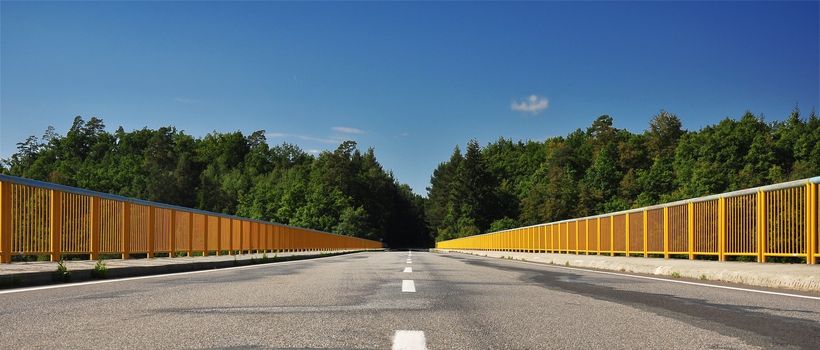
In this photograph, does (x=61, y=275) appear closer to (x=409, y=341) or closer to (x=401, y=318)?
(x=401, y=318)

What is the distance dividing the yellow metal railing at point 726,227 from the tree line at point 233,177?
118 meters

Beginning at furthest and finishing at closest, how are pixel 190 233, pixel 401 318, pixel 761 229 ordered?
pixel 190 233, pixel 761 229, pixel 401 318

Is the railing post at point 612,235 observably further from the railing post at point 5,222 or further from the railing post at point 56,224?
the railing post at point 5,222

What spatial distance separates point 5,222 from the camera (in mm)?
11828


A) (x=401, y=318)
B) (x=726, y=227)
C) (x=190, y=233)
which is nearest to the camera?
(x=401, y=318)

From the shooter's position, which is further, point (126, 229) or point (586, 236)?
point (586, 236)

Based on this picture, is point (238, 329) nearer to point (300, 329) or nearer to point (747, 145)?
point (300, 329)

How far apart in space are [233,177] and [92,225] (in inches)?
6180

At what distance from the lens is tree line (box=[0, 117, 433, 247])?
142m

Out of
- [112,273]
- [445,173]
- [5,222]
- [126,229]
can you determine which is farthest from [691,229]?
[445,173]

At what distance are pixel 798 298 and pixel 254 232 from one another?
24307mm

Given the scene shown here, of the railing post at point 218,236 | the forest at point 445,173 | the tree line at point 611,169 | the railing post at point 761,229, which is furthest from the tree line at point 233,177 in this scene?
the railing post at point 761,229

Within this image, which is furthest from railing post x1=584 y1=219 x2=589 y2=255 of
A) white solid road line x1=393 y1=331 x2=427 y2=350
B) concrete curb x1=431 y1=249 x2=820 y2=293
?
white solid road line x1=393 y1=331 x2=427 y2=350

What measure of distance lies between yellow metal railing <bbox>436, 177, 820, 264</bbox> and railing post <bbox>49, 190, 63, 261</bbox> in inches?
517
